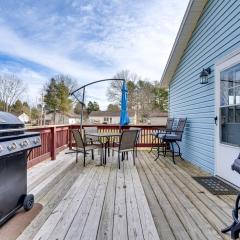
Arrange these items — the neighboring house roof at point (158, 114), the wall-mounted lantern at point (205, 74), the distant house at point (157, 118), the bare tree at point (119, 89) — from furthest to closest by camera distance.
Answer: the neighboring house roof at point (158, 114)
the distant house at point (157, 118)
the bare tree at point (119, 89)
the wall-mounted lantern at point (205, 74)

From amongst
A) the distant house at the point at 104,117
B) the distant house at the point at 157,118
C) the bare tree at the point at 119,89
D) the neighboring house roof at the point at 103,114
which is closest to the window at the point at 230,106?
the bare tree at the point at 119,89

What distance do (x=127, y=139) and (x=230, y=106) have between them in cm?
212

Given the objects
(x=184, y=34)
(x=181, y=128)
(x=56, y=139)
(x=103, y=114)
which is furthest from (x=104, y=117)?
(x=184, y=34)

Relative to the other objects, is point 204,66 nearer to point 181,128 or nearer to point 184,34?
point 184,34

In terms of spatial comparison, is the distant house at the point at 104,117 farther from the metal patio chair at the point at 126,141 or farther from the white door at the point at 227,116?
the white door at the point at 227,116

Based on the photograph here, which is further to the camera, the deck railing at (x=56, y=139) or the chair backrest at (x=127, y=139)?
the deck railing at (x=56, y=139)

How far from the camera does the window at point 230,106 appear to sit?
353cm

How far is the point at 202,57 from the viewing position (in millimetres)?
4965

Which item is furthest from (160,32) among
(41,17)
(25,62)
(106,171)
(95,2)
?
(25,62)

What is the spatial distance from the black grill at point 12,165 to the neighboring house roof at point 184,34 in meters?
4.26

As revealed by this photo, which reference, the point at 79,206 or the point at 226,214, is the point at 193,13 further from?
the point at 79,206

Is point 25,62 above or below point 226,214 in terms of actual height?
above

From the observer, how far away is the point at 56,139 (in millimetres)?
6297

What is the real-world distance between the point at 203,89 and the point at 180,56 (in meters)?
2.11
